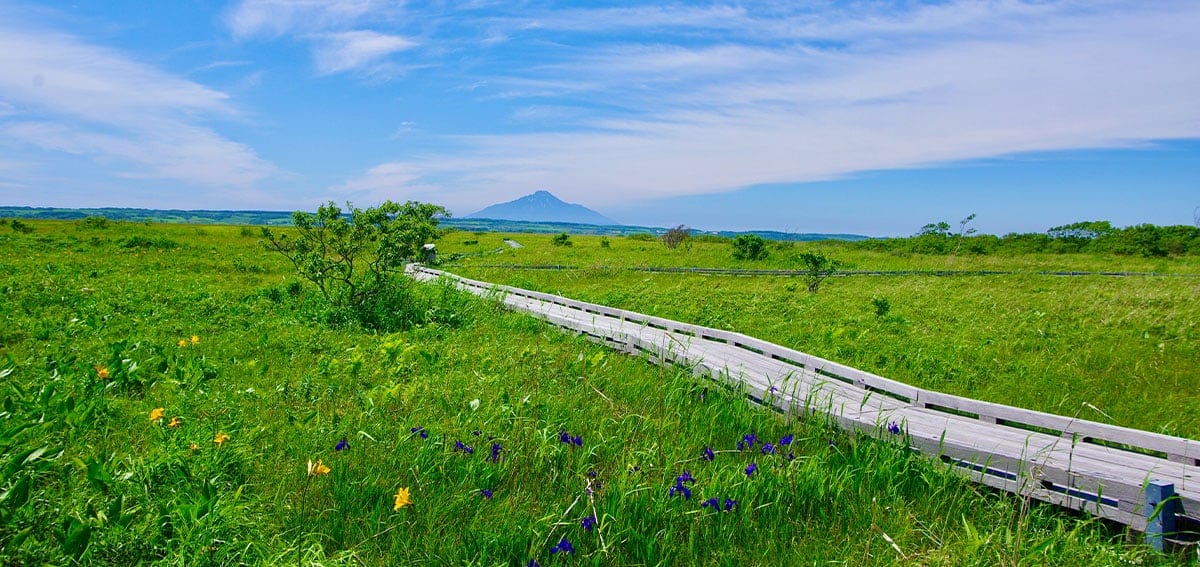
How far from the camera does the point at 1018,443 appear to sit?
4328 millimetres

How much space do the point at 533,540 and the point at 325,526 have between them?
1087 millimetres

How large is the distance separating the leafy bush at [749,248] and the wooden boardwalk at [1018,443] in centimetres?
2717

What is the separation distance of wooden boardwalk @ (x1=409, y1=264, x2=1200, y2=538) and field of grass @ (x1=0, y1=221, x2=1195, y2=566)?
6.7 inches

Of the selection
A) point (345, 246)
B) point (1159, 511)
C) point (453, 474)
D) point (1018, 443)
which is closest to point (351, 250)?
point (345, 246)

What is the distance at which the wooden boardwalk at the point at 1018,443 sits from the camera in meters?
3.41

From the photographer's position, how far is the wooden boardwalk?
341 cm

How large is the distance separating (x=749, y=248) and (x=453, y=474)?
104ft

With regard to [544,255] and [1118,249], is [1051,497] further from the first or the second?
[1118,249]

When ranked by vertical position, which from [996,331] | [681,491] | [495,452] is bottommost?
[996,331]

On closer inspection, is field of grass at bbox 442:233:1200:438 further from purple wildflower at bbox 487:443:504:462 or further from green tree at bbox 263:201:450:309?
green tree at bbox 263:201:450:309

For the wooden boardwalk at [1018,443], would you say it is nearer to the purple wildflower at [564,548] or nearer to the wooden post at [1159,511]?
the wooden post at [1159,511]

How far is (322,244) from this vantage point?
1102 centimetres

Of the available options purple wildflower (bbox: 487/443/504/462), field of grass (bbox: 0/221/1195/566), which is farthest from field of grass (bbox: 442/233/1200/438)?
purple wildflower (bbox: 487/443/504/462)

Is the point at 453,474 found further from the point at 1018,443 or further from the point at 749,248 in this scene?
the point at 749,248
